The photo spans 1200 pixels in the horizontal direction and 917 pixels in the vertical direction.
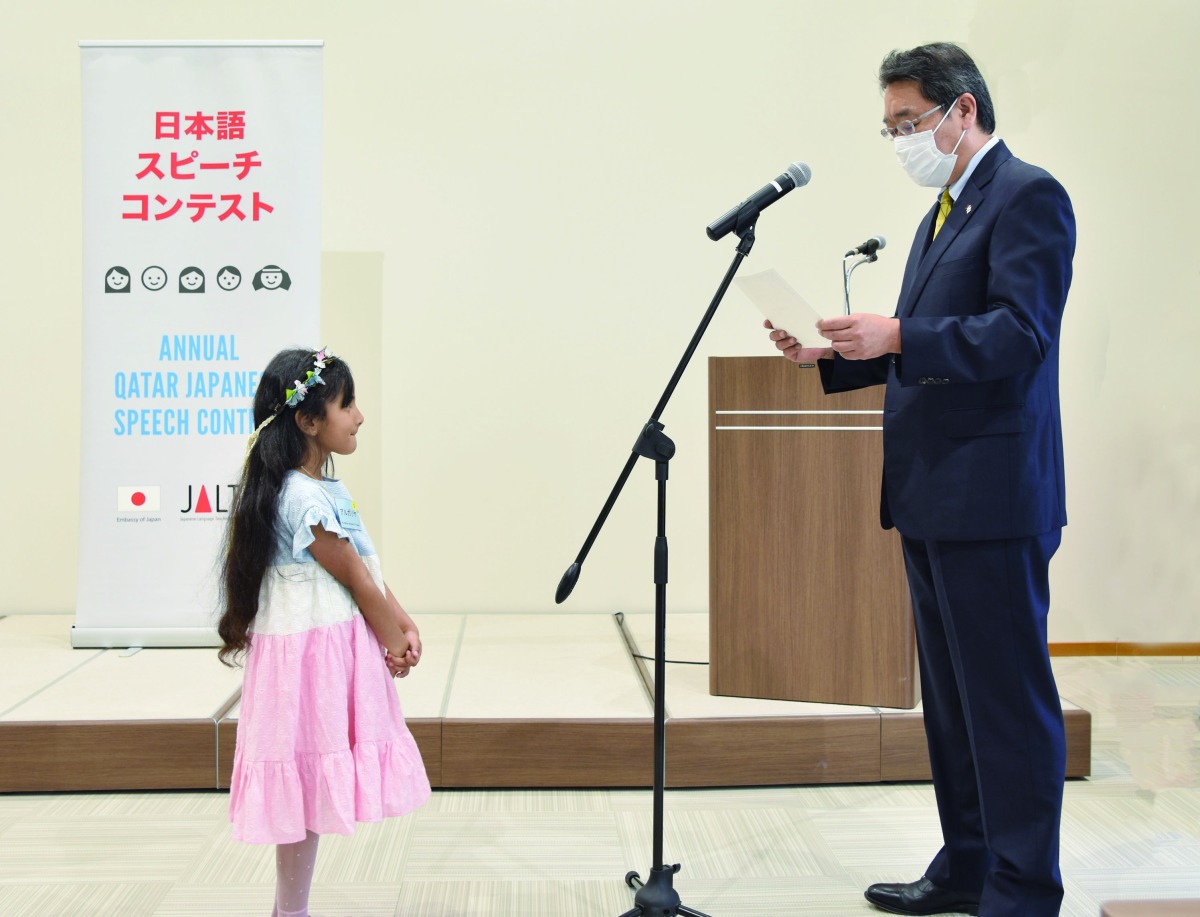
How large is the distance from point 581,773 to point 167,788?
1.00 metres

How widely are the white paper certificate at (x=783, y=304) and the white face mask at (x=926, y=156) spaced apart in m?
0.31

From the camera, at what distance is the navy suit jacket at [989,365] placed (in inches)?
62.8

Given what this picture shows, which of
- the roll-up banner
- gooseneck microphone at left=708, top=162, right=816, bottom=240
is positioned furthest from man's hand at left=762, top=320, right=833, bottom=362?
the roll-up banner

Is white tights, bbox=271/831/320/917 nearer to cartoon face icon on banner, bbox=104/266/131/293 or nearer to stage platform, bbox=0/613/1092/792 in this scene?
stage platform, bbox=0/613/1092/792

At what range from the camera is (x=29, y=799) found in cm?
248

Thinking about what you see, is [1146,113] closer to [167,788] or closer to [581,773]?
[581,773]

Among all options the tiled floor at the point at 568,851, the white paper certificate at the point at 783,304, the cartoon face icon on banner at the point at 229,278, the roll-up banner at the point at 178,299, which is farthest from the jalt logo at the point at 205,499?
the white paper certificate at the point at 783,304

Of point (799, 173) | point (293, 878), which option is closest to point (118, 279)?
point (293, 878)

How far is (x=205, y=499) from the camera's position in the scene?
3.28 meters

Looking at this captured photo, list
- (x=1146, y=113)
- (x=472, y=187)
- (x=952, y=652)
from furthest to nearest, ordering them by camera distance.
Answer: (x=472, y=187), (x=1146, y=113), (x=952, y=652)

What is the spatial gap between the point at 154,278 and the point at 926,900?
2768 mm

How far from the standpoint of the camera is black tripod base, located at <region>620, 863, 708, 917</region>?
72.4 inches

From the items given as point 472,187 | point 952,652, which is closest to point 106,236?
point 472,187

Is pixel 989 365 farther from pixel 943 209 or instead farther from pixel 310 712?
pixel 310 712
